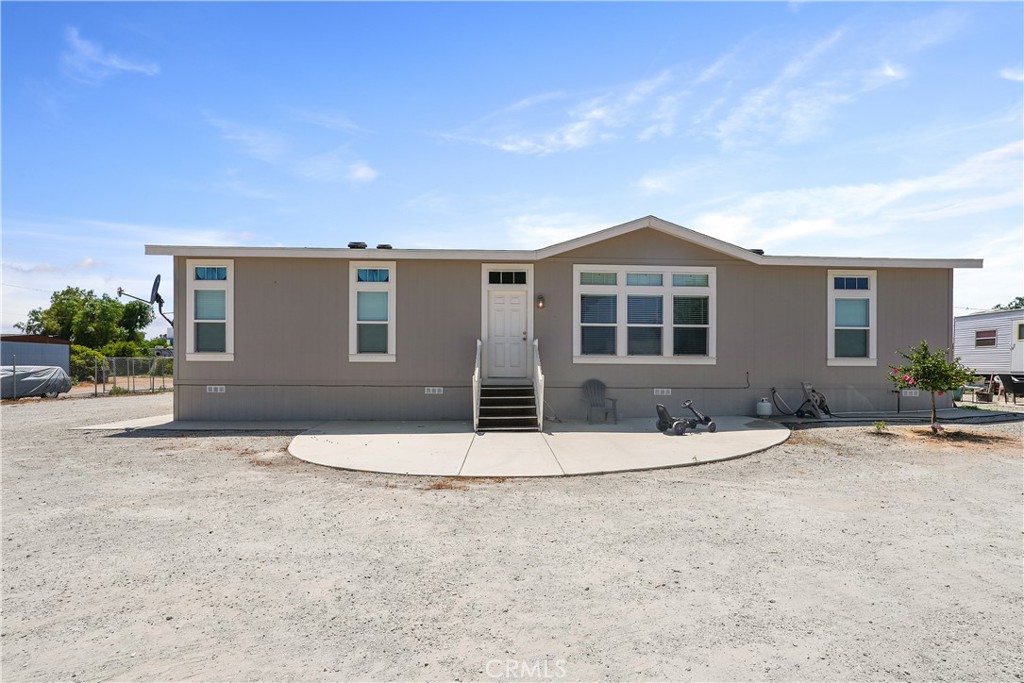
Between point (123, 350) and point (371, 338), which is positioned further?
point (123, 350)

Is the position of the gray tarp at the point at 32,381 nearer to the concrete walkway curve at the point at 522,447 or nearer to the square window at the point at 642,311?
the concrete walkway curve at the point at 522,447

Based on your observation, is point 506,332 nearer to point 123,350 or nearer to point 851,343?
point 851,343

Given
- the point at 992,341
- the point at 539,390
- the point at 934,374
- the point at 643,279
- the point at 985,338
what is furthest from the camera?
the point at 985,338

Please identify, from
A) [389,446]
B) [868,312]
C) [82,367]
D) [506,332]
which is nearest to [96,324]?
[82,367]

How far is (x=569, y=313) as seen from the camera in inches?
431

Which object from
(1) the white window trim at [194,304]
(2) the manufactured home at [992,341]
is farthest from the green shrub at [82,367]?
(2) the manufactured home at [992,341]

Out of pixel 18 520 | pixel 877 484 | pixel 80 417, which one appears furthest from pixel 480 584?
pixel 80 417

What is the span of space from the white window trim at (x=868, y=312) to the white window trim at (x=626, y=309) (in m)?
2.54

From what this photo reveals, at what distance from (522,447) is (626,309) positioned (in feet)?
14.0

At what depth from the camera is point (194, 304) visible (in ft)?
35.9

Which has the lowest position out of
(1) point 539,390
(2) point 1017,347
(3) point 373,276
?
(1) point 539,390

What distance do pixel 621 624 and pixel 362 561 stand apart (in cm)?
195

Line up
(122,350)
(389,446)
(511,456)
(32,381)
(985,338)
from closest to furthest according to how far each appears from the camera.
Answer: (511,456) < (389,446) < (32,381) < (985,338) < (122,350)

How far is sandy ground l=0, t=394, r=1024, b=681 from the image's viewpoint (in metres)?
2.71
